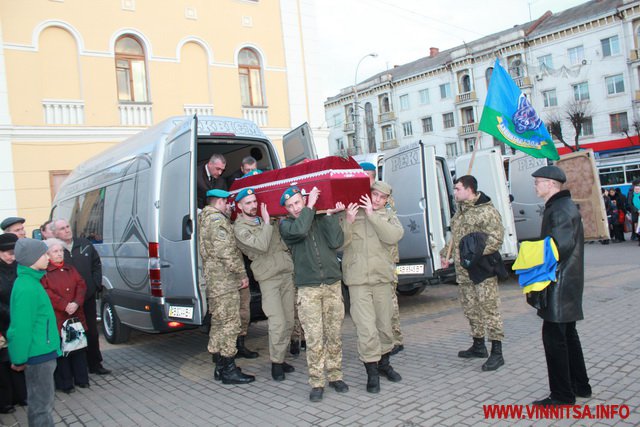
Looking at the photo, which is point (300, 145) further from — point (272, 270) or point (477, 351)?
point (477, 351)

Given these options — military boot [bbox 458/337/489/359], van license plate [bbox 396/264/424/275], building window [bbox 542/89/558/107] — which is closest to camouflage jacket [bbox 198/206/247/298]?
military boot [bbox 458/337/489/359]

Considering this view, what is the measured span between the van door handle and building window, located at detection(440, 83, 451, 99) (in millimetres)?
44821

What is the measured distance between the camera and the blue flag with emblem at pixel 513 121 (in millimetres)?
6336

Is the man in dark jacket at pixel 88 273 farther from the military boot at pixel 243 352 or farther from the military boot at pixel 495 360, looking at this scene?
the military boot at pixel 495 360

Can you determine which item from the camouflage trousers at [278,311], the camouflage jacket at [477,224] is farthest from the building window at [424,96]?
the camouflage trousers at [278,311]

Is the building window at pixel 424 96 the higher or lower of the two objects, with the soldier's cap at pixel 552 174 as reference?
higher

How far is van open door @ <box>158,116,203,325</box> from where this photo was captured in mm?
5133

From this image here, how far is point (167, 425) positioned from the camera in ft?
13.6

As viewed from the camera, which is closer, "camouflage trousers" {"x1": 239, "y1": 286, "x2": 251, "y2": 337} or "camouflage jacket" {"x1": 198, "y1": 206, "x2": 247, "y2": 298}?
"camouflage jacket" {"x1": 198, "y1": 206, "x2": 247, "y2": 298}

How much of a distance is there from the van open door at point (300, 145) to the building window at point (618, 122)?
114ft

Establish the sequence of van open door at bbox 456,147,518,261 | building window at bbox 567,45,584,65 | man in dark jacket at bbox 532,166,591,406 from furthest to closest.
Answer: building window at bbox 567,45,584,65
van open door at bbox 456,147,518,261
man in dark jacket at bbox 532,166,591,406

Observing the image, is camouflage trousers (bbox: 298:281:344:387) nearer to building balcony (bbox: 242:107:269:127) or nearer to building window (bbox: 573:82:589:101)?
building balcony (bbox: 242:107:269:127)

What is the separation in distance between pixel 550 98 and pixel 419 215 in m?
37.3

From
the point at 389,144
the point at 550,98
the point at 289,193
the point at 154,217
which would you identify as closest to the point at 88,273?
the point at 154,217
